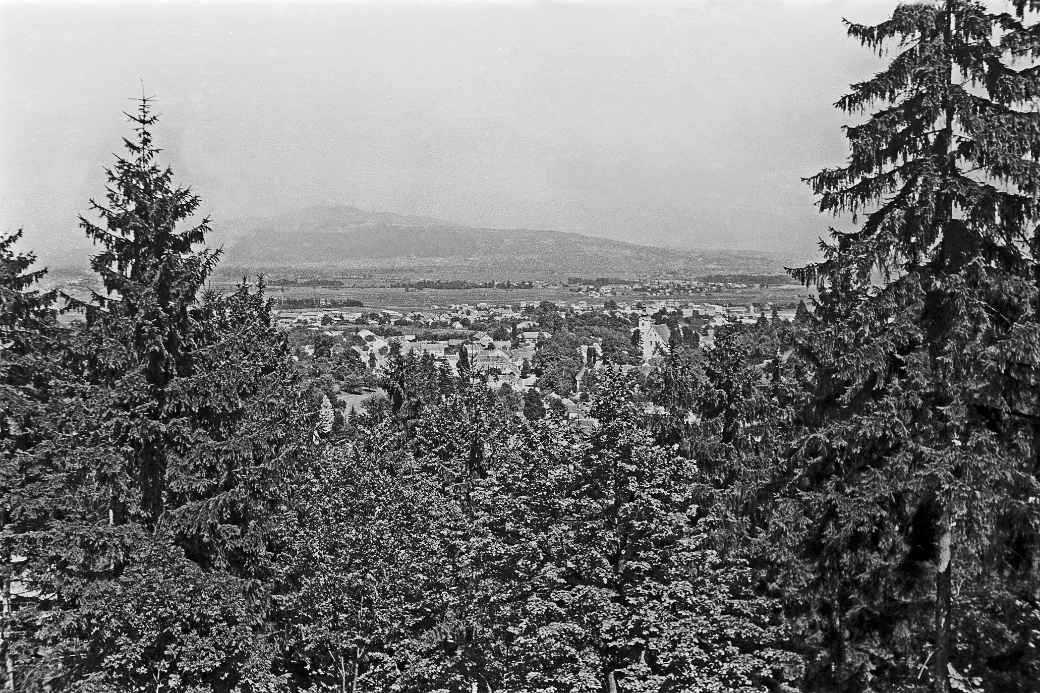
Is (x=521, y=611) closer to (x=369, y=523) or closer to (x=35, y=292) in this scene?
(x=369, y=523)

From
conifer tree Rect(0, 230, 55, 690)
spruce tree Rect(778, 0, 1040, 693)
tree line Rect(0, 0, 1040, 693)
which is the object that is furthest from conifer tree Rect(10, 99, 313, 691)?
spruce tree Rect(778, 0, 1040, 693)

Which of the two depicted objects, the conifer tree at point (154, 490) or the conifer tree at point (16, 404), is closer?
the conifer tree at point (154, 490)

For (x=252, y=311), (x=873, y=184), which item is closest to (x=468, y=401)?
(x=252, y=311)

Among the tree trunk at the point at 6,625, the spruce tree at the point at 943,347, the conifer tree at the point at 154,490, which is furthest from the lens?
the tree trunk at the point at 6,625

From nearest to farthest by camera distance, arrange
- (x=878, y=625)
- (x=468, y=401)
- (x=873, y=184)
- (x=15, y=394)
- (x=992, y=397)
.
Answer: (x=992, y=397) → (x=873, y=184) → (x=878, y=625) → (x=15, y=394) → (x=468, y=401)

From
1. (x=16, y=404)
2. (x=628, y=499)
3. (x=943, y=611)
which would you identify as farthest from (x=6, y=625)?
(x=943, y=611)

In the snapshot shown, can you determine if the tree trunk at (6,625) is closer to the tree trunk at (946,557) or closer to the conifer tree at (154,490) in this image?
the conifer tree at (154,490)

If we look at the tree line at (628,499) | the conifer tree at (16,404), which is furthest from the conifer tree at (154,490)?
the conifer tree at (16,404)

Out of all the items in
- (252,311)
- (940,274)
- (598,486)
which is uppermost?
(940,274)
